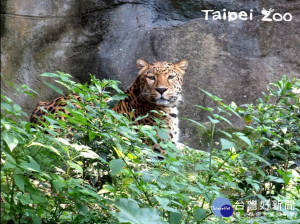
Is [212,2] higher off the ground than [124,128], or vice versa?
[212,2]

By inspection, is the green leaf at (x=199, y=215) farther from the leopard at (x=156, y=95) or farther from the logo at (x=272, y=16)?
the logo at (x=272, y=16)

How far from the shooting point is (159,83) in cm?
672

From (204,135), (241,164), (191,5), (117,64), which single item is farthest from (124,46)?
(241,164)

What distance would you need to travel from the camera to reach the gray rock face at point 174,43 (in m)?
7.91

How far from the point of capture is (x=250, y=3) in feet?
27.2

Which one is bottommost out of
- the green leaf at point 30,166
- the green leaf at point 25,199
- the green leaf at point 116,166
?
the green leaf at point 25,199

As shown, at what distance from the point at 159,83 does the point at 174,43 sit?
1.78m

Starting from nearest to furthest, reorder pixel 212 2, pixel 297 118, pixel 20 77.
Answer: pixel 297 118 → pixel 20 77 → pixel 212 2

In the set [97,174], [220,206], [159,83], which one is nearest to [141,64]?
[159,83]

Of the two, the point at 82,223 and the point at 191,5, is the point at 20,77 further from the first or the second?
the point at 82,223

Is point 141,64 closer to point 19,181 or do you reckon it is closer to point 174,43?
point 174,43

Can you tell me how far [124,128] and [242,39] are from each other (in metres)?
5.59

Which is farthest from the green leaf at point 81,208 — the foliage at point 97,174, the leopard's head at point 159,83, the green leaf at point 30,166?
the leopard's head at point 159,83

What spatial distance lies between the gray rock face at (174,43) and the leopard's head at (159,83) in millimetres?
1198
